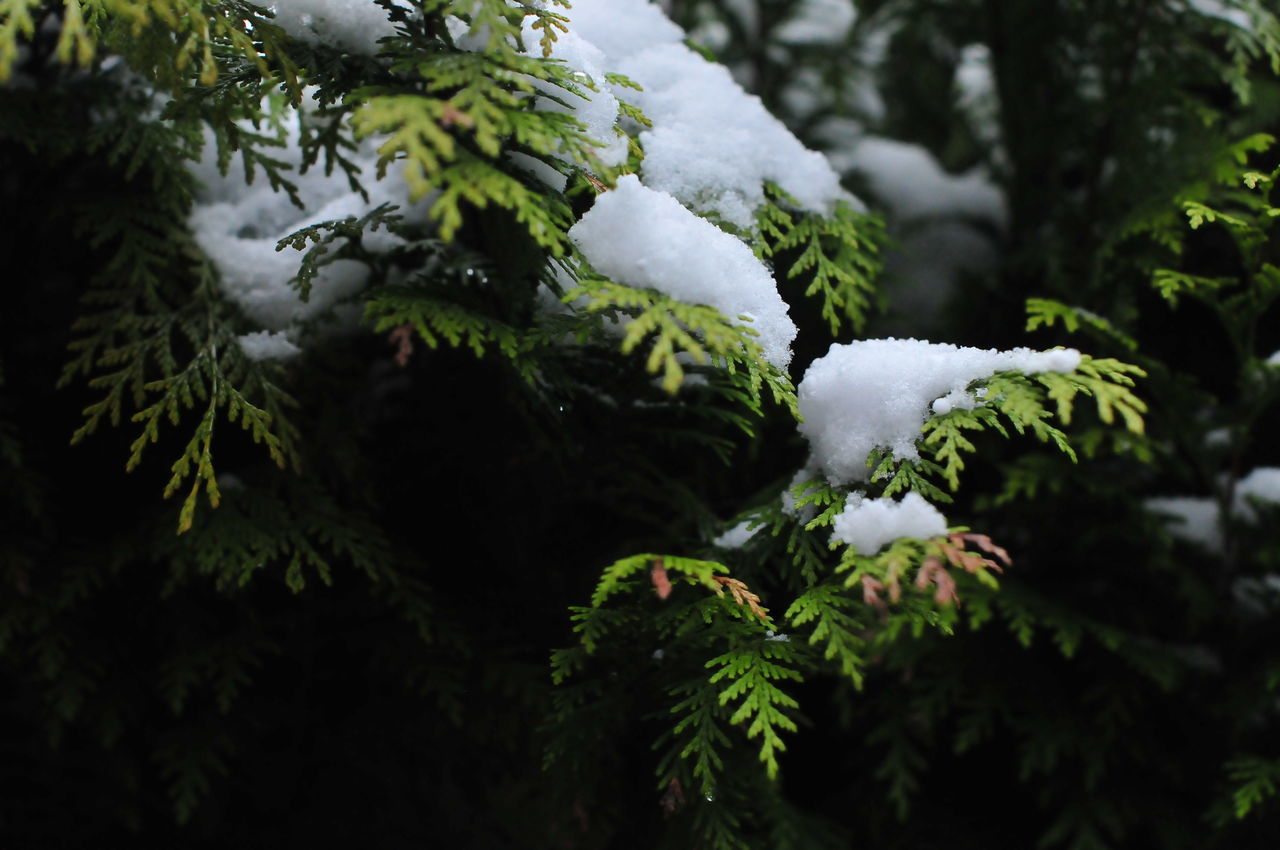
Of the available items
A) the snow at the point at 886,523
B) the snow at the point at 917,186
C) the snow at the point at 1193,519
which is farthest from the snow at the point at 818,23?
the snow at the point at 886,523

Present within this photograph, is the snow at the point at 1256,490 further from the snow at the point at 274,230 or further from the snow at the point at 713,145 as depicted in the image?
the snow at the point at 274,230

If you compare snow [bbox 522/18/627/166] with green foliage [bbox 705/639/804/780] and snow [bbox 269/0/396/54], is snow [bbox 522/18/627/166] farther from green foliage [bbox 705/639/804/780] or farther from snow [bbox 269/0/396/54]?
green foliage [bbox 705/639/804/780]

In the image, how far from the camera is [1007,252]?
9.32 feet

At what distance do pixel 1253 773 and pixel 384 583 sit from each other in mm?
1899

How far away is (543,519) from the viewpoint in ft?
6.69

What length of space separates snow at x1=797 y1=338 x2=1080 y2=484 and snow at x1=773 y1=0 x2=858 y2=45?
2072 mm

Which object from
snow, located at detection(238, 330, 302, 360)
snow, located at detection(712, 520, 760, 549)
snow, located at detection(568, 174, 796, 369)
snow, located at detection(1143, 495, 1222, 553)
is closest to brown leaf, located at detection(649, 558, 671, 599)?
snow, located at detection(568, 174, 796, 369)

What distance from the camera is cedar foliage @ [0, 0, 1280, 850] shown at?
1417 mm

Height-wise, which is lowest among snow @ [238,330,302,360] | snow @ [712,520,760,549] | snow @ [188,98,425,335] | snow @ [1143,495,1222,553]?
snow @ [1143,495,1222,553]

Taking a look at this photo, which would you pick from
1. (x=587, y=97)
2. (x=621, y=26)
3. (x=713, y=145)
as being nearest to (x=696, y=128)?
(x=713, y=145)

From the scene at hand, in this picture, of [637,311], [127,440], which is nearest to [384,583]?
[127,440]

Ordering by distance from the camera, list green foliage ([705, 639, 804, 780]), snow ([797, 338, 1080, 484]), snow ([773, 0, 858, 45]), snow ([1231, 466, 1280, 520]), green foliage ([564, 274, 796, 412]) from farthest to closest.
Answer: snow ([773, 0, 858, 45]) < snow ([1231, 466, 1280, 520]) < snow ([797, 338, 1080, 484]) < green foliage ([705, 639, 804, 780]) < green foliage ([564, 274, 796, 412])

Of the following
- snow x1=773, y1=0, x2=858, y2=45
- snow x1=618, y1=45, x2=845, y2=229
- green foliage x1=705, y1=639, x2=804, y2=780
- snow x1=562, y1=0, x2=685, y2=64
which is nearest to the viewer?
green foliage x1=705, y1=639, x2=804, y2=780

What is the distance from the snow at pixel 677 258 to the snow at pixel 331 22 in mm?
517
